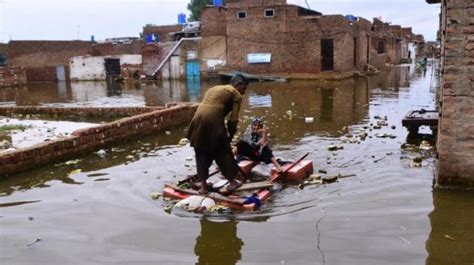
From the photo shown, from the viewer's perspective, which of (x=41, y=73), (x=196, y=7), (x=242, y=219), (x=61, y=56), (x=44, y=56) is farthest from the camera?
(x=196, y=7)

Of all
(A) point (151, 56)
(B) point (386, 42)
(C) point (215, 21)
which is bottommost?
(A) point (151, 56)

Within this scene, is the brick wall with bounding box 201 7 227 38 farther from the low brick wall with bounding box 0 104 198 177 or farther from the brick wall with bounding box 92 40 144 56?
the low brick wall with bounding box 0 104 198 177

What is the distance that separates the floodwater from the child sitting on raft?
0.79 meters

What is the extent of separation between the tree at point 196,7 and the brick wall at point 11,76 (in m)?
27.9

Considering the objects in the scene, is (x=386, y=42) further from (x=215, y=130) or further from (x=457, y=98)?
(x=215, y=130)

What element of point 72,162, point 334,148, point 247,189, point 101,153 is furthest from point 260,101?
point 247,189

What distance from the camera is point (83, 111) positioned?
51.0 feet

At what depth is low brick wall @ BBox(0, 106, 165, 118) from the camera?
48.4 feet

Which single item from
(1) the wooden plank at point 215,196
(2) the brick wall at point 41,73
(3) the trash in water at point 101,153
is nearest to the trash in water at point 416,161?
(1) the wooden plank at point 215,196

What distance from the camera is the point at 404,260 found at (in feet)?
14.0

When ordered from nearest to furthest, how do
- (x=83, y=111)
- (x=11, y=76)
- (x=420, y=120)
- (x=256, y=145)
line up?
(x=256, y=145) < (x=420, y=120) < (x=83, y=111) < (x=11, y=76)

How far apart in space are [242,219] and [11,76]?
3427 cm

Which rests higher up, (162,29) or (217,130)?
(162,29)

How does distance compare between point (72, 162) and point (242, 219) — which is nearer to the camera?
point (242, 219)
